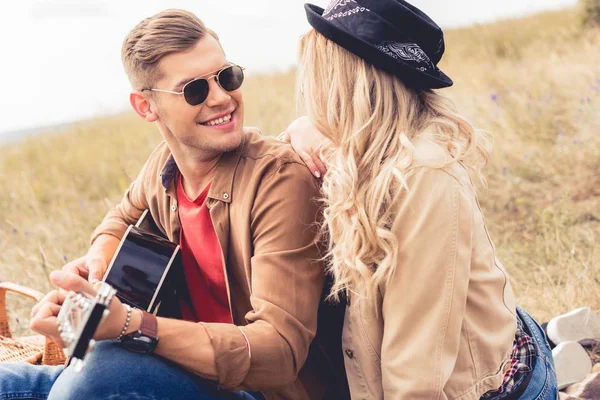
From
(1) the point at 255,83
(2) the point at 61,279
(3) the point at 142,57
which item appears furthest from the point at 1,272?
(1) the point at 255,83

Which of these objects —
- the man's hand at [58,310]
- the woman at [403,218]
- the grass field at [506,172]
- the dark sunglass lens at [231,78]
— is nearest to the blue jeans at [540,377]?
the woman at [403,218]

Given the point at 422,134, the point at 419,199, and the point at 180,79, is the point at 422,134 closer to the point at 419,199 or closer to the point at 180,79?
the point at 419,199

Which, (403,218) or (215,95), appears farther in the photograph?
(215,95)

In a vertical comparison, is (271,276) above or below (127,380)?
above

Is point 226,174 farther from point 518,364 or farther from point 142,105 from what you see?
point 518,364

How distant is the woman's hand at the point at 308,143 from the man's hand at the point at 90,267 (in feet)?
3.11

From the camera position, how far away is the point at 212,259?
2422mm

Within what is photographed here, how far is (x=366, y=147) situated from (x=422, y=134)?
0.18 metres

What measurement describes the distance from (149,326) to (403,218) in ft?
2.68

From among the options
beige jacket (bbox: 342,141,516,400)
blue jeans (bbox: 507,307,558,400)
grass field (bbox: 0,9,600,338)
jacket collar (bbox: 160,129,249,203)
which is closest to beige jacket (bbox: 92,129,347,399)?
jacket collar (bbox: 160,129,249,203)

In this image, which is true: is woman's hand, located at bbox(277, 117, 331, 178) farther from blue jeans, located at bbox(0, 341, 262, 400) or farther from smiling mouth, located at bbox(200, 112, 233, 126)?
blue jeans, located at bbox(0, 341, 262, 400)

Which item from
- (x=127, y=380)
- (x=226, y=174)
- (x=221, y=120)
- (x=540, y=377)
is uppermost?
(x=221, y=120)

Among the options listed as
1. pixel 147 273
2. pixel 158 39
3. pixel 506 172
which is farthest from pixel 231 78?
pixel 506 172

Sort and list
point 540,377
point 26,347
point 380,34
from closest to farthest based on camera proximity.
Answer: point 380,34, point 540,377, point 26,347
